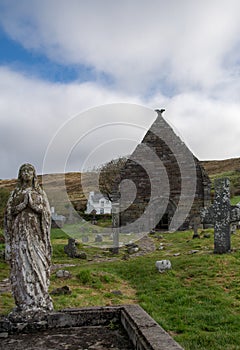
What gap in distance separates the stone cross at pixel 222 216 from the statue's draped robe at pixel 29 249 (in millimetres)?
8435

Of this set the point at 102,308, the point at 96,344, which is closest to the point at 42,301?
the point at 102,308

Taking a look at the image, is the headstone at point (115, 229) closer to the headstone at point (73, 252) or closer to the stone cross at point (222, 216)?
the headstone at point (73, 252)

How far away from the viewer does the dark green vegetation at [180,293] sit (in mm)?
6943

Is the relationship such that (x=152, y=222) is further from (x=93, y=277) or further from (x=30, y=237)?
(x=30, y=237)

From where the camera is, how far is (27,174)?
6.51 metres

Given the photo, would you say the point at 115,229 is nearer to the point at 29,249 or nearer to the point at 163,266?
the point at 163,266

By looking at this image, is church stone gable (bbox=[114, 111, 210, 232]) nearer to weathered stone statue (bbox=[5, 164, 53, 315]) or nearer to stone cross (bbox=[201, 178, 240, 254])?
stone cross (bbox=[201, 178, 240, 254])

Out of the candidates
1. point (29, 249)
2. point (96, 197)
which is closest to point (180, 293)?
point (29, 249)

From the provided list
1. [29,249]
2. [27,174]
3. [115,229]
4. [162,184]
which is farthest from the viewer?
[162,184]

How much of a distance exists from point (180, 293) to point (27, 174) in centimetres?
497

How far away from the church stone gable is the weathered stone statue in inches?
781

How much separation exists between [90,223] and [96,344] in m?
28.8

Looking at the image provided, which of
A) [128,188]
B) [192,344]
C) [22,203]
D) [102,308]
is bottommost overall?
[192,344]

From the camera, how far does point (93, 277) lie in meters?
11.2
